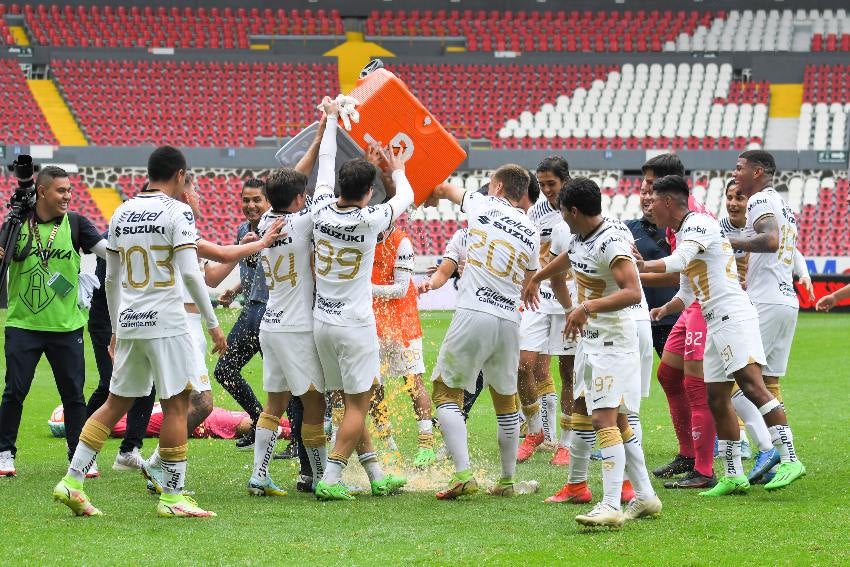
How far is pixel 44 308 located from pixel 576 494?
14.0 feet

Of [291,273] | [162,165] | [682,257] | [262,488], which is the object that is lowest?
[262,488]

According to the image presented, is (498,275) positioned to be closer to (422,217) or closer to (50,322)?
(50,322)

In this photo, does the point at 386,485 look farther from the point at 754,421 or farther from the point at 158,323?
the point at 754,421

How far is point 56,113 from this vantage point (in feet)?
127

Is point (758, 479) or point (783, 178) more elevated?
point (783, 178)

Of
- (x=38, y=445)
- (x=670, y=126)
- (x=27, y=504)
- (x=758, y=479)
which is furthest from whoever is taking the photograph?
(x=670, y=126)

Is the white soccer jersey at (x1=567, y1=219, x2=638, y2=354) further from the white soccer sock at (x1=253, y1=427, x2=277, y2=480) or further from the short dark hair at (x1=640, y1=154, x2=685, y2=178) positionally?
the white soccer sock at (x1=253, y1=427, x2=277, y2=480)

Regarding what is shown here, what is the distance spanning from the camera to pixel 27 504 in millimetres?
7211

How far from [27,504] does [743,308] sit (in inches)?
198

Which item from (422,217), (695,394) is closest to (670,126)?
(422,217)

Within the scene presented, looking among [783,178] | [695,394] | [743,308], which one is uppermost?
[783,178]

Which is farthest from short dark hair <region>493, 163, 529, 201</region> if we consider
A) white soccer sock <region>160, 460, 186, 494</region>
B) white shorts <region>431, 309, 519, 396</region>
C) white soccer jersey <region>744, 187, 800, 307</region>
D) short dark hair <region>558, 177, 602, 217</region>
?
white soccer sock <region>160, 460, 186, 494</region>

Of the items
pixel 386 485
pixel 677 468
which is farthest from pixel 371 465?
pixel 677 468

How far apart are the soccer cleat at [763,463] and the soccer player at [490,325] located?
70.0 inches
